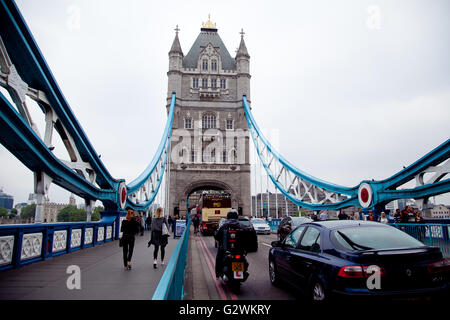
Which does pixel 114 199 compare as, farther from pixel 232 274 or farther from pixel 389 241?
pixel 389 241

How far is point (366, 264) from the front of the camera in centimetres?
366

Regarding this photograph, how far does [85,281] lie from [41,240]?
11.7 feet

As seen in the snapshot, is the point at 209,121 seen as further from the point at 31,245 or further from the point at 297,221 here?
the point at 31,245

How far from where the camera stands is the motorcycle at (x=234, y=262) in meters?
5.90

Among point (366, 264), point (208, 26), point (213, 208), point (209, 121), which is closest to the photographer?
point (366, 264)

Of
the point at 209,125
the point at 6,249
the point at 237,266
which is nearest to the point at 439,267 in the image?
the point at 237,266

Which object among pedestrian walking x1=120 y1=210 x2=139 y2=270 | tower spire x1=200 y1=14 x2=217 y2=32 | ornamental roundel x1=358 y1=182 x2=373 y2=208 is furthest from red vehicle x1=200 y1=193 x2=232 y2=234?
tower spire x1=200 y1=14 x2=217 y2=32

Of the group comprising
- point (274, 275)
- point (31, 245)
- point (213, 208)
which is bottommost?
point (274, 275)

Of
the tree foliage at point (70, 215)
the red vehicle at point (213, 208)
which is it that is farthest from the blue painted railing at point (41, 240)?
the tree foliage at point (70, 215)

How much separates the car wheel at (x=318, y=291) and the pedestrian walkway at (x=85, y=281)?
2.66 metres

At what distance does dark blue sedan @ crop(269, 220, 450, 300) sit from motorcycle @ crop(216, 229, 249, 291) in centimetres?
127
